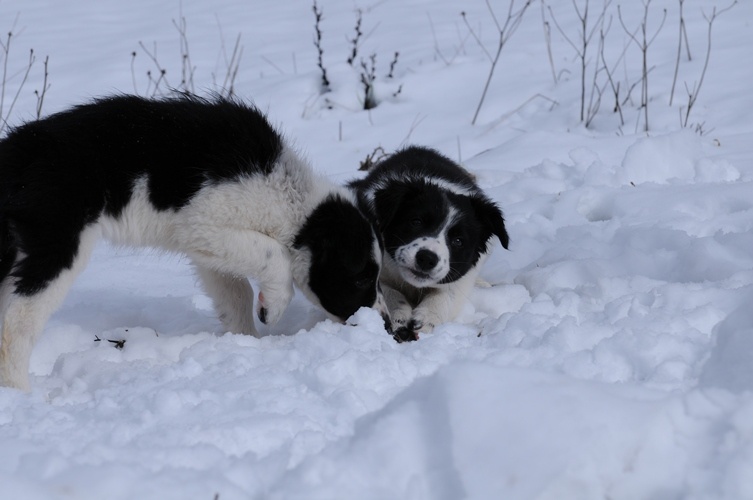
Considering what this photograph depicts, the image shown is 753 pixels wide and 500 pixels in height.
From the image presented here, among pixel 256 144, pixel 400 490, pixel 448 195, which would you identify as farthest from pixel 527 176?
pixel 400 490

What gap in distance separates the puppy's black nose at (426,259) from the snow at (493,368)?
0.37 metres

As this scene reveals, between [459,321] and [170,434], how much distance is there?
2.19 meters

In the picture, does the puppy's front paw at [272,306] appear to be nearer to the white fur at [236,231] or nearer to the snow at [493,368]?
the white fur at [236,231]

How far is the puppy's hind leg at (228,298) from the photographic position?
488cm

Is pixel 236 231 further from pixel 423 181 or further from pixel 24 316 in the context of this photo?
pixel 423 181

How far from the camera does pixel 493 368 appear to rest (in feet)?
10.6

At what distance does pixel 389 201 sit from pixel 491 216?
57cm

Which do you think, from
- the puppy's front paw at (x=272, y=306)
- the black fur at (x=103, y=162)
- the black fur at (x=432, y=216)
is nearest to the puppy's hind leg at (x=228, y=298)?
the puppy's front paw at (x=272, y=306)

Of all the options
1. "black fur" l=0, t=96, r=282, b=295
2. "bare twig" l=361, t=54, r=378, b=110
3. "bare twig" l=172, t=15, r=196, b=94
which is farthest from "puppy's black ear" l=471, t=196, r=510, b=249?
"bare twig" l=361, t=54, r=378, b=110

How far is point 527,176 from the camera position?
7016 millimetres

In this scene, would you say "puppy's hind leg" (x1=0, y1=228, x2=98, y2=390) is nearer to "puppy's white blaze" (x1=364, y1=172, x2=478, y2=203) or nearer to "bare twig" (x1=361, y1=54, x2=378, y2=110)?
"puppy's white blaze" (x1=364, y1=172, x2=478, y2=203)

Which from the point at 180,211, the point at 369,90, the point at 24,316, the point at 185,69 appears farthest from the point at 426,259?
the point at 185,69

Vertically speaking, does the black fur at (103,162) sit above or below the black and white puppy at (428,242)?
above

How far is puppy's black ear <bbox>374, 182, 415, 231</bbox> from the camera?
496cm
